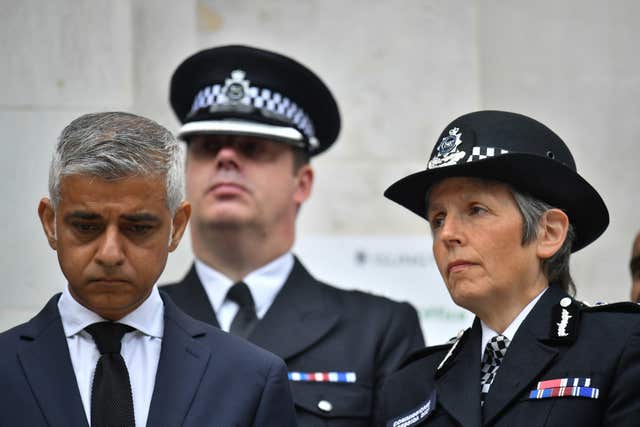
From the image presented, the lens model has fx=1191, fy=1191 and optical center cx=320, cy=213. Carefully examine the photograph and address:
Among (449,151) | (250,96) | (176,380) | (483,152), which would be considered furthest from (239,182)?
(176,380)

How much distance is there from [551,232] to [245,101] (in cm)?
163

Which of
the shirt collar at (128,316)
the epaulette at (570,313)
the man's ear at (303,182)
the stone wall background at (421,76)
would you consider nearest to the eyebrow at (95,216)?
the shirt collar at (128,316)

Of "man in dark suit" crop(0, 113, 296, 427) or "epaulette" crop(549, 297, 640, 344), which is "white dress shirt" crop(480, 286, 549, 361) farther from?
"man in dark suit" crop(0, 113, 296, 427)

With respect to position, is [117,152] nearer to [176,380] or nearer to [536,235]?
[176,380]

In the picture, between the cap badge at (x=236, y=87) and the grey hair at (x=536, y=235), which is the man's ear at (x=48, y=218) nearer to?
the grey hair at (x=536, y=235)

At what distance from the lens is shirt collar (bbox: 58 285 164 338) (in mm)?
3137

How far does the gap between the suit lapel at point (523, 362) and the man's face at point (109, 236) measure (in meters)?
1.06

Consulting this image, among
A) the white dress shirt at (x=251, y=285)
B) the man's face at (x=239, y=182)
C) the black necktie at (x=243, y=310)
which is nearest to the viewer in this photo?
the black necktie at (x=243, y=310)

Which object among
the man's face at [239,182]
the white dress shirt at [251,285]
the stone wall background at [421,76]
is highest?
the stone wall background at [421,76]

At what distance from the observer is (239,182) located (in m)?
4.70

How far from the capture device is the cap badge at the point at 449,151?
3.65 meters

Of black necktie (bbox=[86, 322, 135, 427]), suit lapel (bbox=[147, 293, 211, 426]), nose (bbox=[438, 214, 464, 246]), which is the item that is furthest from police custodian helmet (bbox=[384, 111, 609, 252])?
black necktie (bbox=[86, 322, 135, 427])

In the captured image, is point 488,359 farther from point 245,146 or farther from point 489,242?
point 245,146

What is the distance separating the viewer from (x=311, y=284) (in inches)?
188
